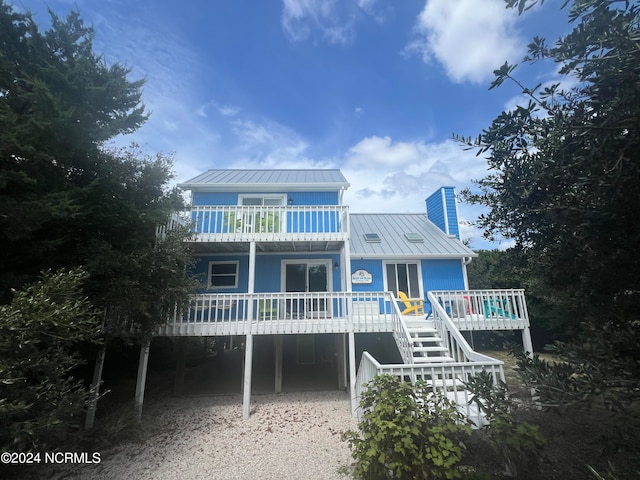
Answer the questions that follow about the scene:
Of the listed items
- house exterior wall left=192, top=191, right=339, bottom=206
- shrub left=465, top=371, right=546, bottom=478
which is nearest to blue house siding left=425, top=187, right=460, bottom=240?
house exterior wall left=192, top=191, right=339, bottom=206

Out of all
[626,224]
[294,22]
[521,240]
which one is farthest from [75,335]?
[294,22]

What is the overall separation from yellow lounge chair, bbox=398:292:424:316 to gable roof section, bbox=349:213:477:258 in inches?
79.2

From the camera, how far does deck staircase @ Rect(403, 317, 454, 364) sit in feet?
24.2

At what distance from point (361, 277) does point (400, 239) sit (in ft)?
10.4

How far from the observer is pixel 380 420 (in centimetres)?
423

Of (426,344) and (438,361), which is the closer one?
(438,361)

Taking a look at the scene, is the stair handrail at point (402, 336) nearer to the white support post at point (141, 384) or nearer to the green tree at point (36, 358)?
the green tree at point (36, 358)

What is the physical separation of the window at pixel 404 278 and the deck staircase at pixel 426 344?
3.12m

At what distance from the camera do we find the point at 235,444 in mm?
6668

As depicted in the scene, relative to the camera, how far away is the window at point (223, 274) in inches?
474

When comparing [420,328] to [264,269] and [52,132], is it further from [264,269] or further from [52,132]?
[52,132]

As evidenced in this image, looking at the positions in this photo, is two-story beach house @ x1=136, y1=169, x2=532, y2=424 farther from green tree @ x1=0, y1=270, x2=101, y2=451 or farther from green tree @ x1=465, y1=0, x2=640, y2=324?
green tree @ x1=0, y1=270, x2=101, y2=451

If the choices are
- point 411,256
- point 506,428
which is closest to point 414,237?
point 411,256

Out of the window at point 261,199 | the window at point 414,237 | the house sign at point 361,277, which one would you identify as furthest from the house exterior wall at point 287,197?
the window at point 414,237
